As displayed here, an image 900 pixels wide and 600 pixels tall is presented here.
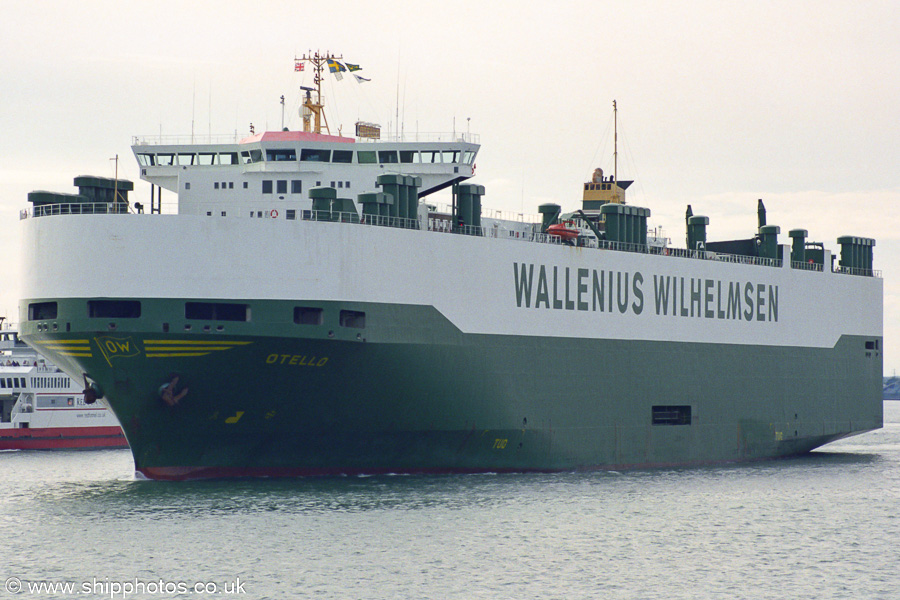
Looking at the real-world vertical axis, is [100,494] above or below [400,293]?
below

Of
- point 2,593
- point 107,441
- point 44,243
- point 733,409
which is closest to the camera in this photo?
point 2,593

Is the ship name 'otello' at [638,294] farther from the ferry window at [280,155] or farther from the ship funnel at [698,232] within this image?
the ferry window at [280,155]

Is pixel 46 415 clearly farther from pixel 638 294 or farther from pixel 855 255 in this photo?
pixel 855 255

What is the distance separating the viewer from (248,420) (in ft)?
98.7

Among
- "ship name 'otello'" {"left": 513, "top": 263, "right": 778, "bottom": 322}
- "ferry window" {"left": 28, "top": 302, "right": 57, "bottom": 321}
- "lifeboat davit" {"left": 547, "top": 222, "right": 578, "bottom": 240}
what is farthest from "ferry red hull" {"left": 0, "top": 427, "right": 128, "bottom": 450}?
"lifeboat davit" {"left": 547, "top": 222, "right": 578, "bottom": 240}

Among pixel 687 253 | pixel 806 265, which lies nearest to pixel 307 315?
pixel 687 253

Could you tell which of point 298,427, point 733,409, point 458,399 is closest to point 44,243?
point 298,427

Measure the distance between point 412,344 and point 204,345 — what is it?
5900 millimetres

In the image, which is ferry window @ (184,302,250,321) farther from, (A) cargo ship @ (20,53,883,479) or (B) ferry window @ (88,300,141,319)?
(B) ferry window @ (88,300,141,319)

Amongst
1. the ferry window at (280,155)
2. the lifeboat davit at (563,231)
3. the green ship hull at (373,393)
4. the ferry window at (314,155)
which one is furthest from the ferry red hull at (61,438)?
the lifeboat davit at (563,231)

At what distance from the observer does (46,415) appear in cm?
5609

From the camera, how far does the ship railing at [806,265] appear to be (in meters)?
46.4

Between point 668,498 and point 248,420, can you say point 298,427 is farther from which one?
point 668,498

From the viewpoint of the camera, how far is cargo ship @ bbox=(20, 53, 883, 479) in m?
29.2
